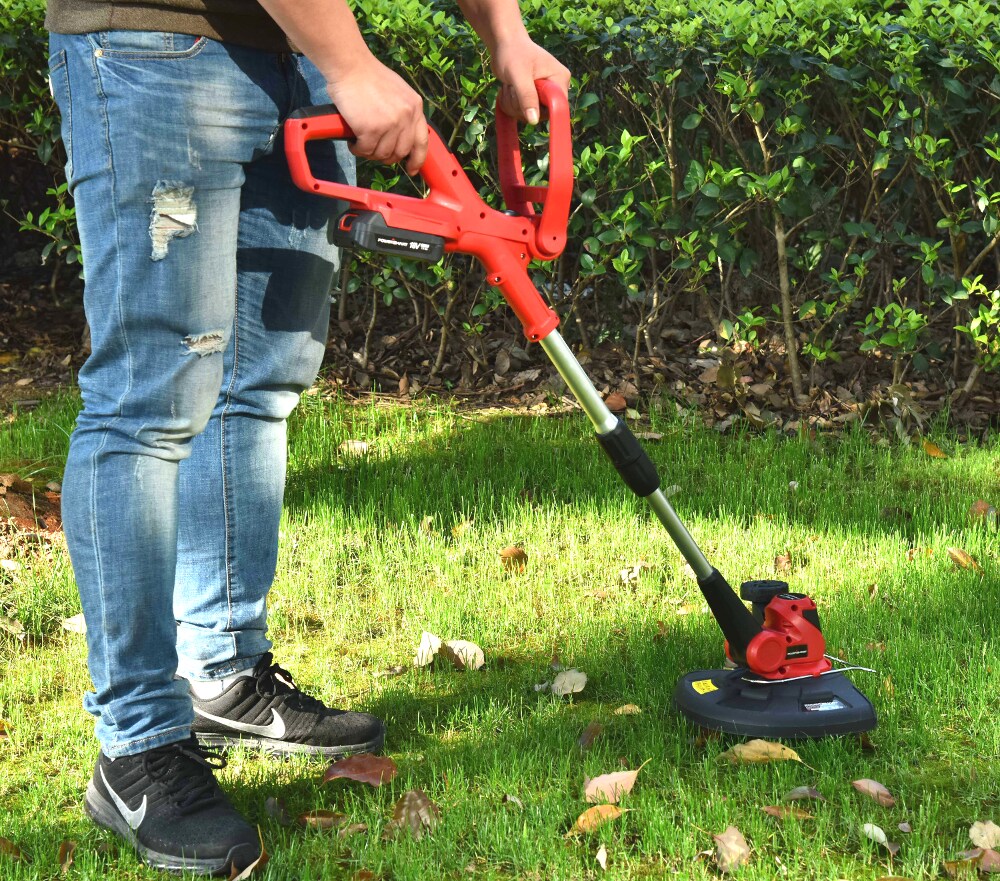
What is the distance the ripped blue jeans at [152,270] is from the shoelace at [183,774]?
3 centimetres

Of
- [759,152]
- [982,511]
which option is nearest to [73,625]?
[982,511]

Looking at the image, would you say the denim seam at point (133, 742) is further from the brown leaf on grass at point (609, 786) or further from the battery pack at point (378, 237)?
the battery pack at point (378, 237)

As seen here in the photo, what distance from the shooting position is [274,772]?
8.35 feet

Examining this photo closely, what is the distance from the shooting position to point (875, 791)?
7.84 ft

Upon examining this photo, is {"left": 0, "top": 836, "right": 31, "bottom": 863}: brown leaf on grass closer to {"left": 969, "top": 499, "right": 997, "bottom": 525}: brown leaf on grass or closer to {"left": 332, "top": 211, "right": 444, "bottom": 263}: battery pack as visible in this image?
{"left": 332, "top": 211, "right": 444, "bottom": 263}: battery pack

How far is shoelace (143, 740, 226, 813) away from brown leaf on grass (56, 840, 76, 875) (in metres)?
0.22

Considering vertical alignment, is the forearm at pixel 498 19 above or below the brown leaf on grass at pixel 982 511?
above

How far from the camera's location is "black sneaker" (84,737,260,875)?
84.8 inches

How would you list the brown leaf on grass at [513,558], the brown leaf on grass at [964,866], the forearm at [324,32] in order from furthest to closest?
the brown leaf on grass at [513,558]
the brown leaf on grass at [964,866]
the forearm at [324,32]

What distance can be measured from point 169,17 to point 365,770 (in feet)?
5.00

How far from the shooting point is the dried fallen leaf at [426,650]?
3.14 metres

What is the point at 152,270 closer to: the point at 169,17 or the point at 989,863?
the point at 169,17

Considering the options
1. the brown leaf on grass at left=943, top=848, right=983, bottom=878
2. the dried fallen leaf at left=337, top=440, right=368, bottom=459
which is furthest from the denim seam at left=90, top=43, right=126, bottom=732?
the dried fallen leaf at left=337, top=440, right=368, bottom=459

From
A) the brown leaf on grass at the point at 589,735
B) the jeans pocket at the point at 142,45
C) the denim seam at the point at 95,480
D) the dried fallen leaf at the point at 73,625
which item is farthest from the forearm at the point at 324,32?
the dried fallen leaf at the point at 73,625
